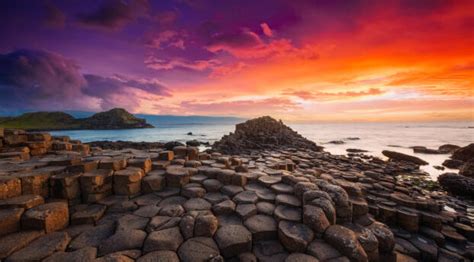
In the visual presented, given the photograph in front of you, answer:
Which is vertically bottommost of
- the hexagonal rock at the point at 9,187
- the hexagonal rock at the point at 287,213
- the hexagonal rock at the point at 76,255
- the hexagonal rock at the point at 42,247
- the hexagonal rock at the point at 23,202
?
the hexagonal rock at the point at 76,255

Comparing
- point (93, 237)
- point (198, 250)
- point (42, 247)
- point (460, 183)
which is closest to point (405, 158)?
point (460, 183)

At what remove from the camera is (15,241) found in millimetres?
2666

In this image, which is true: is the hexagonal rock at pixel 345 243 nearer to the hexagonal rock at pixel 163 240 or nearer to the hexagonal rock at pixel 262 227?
the hexagonal rock at pixel 262 227

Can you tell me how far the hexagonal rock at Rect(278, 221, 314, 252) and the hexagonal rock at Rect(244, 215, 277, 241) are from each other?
0.45ft

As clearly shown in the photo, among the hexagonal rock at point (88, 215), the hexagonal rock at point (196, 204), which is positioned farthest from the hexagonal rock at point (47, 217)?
the hexagonal rock at point (196, 204)

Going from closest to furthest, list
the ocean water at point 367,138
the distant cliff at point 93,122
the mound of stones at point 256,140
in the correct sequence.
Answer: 1. the mound of stones at point 256,140
2. the ocean water at point 367,138
3. the distant cliff at point 93,122

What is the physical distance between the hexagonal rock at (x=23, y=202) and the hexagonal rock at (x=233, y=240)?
10.2 ft

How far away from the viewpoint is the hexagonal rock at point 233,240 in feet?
Answer: 9.51

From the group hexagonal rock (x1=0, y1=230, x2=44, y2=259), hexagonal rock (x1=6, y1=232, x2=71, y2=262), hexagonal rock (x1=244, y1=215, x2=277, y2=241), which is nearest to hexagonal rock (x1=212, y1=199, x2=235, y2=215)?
hexagonal rock (x1=244, y1=215, x2=277, y2=241)

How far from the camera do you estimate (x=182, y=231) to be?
10.2 ft

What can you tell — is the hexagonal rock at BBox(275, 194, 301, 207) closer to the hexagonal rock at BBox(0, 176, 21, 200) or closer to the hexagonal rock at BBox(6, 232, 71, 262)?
the hexagonal rock at BBox(6, 232, 71, 262)

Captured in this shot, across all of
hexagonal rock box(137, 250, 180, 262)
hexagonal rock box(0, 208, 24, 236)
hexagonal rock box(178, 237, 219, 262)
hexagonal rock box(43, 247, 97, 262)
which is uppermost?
hexagonal rock box(0, 208, 24, 236)

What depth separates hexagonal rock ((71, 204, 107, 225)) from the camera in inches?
132

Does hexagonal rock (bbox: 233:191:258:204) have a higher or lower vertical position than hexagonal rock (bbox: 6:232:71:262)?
higher
